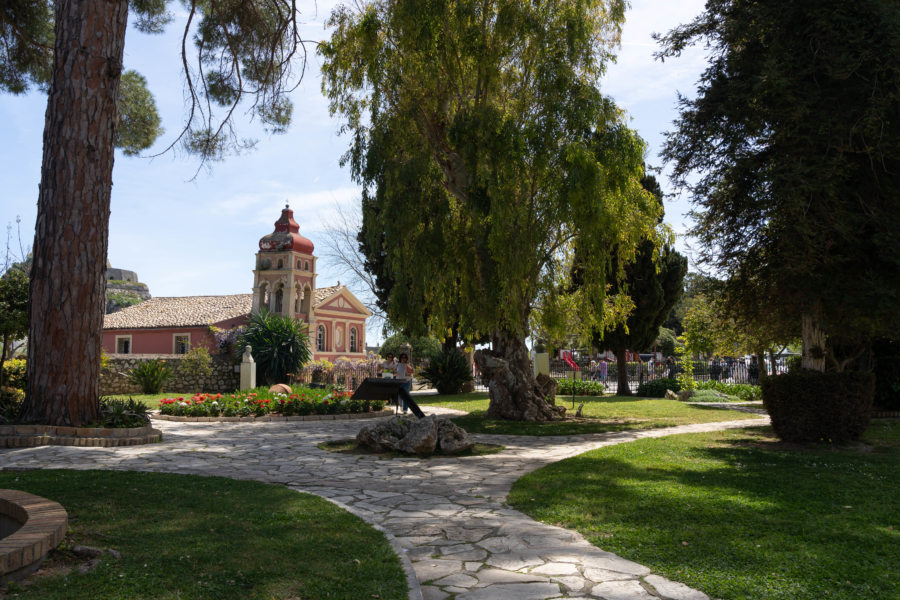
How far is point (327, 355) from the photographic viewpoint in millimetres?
49625

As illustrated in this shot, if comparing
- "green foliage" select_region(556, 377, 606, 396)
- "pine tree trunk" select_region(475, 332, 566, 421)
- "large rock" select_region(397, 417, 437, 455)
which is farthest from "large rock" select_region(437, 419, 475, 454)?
"green foliage" select_region(556, 377, 606, 396)

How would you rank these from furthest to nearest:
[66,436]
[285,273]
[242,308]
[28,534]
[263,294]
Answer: [242,308], [263,294], [285,273], [66,436], [28,534]

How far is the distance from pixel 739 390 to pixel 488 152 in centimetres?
1628

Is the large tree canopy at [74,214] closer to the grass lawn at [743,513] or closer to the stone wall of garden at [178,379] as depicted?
the grass lawn at [743,513]

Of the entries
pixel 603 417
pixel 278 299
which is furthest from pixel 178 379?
pixel 278 299

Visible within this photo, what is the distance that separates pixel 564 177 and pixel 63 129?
889cm

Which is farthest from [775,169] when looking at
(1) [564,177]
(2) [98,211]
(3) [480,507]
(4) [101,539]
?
(2) [98,211]

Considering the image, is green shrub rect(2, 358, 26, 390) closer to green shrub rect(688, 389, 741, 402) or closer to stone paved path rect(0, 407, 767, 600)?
stone paved path rect(0, 407, 767, 600)

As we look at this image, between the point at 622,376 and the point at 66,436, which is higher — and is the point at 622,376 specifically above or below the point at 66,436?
above

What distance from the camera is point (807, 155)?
8406mm

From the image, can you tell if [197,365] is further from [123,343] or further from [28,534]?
[123,343]

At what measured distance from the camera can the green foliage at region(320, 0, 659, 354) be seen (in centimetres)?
1238

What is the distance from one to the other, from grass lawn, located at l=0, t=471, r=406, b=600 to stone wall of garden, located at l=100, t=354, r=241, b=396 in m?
17.2

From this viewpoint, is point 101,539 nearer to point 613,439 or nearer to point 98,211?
point 98,211
